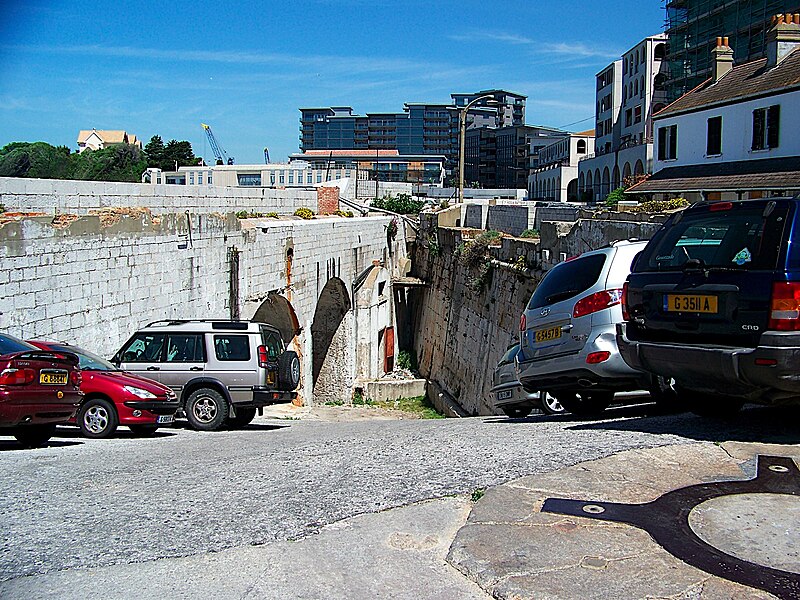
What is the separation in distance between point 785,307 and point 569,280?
2.97 metres

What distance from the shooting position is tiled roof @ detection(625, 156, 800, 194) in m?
21.8

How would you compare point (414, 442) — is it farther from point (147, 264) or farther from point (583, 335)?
point (147, 264)

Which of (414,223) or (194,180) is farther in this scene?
(194,180)

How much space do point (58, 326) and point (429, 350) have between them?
20.6 meters

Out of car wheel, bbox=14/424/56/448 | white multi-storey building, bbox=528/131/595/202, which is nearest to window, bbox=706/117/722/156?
car wheel, bbox=14/424/56/448

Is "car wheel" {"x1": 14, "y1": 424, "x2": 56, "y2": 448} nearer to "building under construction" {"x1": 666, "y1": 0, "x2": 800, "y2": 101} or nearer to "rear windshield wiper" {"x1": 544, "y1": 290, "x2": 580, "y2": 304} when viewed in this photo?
"rear windshield wiper" {"x1": 544, "y1": 290, "x2": 580, "y2": 304}

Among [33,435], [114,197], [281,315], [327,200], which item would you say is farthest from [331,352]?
[33,435]

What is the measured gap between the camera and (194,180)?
53.7 m

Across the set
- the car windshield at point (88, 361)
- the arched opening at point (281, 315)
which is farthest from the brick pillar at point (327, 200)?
the car windshield at point (88, 361)

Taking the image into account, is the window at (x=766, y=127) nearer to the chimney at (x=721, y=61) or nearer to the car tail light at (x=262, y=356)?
the chimney at (x=721, y=61)

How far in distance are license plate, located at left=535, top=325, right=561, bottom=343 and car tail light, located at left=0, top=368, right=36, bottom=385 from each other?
5.27 meters

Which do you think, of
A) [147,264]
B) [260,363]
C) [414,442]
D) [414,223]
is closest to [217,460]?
[414,442]

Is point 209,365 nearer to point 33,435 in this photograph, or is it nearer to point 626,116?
point 33,435

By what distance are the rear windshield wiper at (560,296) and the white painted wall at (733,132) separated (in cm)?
1632
